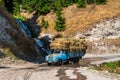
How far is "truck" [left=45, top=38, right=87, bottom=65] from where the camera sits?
54.7 meters

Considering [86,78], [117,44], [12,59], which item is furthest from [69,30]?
[86,78]

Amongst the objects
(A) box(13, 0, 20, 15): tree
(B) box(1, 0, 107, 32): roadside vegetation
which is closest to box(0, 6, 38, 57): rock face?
(B) box(1, 0, 107, 32): roadside vegetation

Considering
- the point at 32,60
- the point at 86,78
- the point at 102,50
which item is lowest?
the point at 102,50

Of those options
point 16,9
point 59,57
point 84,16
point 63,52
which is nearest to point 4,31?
point 63,52

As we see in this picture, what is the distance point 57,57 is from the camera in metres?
54.4

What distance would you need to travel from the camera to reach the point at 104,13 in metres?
98.6

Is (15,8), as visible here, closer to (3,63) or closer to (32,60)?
(32,60)

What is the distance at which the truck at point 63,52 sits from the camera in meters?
54.7

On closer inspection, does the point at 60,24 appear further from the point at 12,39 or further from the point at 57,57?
the point at 57,57

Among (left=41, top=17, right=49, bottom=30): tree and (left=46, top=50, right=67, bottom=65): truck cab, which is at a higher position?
(left=46, top=50, right=67, bottom=65): truck cab

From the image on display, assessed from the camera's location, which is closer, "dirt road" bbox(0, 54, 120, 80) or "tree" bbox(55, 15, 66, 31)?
"dirt road" bbox(0, 54, 120, 80)

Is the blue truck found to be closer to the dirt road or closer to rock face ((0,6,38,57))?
the dirt road

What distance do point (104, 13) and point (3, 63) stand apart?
154ft

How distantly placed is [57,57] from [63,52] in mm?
1736
